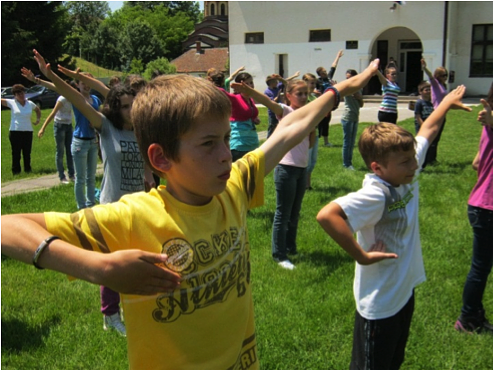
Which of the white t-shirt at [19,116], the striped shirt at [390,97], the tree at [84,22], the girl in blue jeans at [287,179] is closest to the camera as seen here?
the girl in blue jeans at [287,179]

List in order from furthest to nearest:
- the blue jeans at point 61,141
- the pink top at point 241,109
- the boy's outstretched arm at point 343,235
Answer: the blue jeans at point 61,141 < the pink top at point 241,109 < the boy's outstretched arm at point 343,235

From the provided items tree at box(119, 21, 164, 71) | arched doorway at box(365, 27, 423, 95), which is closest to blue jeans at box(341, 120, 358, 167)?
arched doorway at box(365, 27, 423, 95)

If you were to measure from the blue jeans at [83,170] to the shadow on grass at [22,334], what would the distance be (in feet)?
12.0

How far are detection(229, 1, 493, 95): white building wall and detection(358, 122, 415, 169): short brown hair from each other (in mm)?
30980

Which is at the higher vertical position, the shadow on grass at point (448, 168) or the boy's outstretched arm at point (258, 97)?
the boy's outstretched arm at point (258, 97)

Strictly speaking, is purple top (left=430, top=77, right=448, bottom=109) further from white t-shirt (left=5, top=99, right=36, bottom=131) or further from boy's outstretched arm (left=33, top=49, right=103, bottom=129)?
white t-shirt (left=5, top=99, right=36, bottom=131)

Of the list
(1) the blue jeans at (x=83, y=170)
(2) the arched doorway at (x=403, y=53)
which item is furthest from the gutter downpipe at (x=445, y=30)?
(1) the blue jeans at (x=83, y=170)

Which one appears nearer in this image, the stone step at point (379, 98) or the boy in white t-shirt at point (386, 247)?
the boy in white t-shirt at point (386, 247)

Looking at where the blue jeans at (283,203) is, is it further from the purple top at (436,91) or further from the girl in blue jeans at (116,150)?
the purple top at (436,91)

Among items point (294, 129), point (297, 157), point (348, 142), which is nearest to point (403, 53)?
point (348, 142)

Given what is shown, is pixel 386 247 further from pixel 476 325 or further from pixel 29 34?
pixel 29 34

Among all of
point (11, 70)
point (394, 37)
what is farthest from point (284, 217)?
point (11, 70)

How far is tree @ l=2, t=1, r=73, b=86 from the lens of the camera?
3403 centimetres

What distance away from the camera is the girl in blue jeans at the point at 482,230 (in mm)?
3738
